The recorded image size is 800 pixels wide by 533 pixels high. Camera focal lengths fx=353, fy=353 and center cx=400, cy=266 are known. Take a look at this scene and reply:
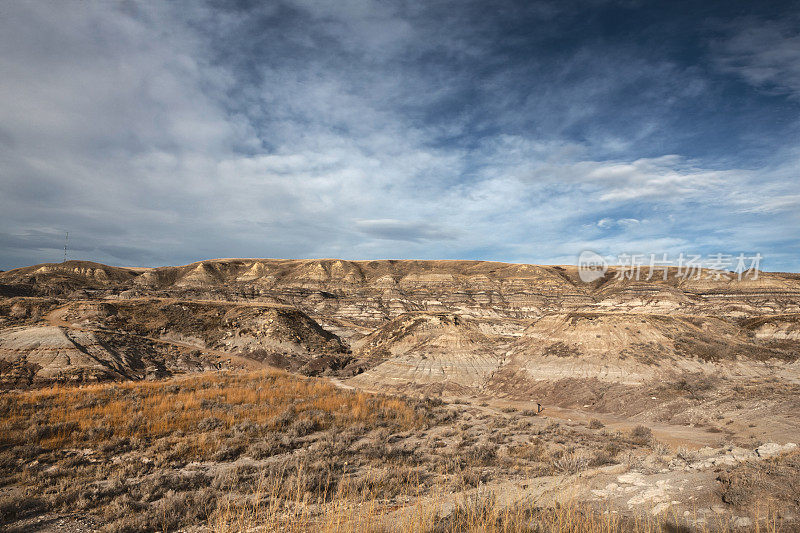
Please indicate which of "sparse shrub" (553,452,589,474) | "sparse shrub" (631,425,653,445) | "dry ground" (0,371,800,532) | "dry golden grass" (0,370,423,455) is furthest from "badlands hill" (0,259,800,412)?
"sparse shrub" (553,452,589,474)

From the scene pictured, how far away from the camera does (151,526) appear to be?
22.1 ft

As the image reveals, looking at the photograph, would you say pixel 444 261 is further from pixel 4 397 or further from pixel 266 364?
pixel 4 397

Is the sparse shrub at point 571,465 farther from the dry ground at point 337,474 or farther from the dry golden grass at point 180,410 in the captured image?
the dry golden grass at point 180,410

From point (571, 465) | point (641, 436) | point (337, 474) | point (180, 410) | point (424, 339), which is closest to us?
point (337, 474)

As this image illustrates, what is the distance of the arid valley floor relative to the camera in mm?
6773

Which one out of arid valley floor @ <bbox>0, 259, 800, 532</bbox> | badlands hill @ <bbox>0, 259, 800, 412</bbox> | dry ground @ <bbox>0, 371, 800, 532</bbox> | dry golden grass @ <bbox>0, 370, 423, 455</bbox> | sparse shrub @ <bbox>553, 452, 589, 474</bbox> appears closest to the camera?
dry ground @ <bbox>0, 371, 800, 532</bbox>

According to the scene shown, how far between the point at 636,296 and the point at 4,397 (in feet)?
289

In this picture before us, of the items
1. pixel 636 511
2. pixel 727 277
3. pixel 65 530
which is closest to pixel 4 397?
pixel 65 530

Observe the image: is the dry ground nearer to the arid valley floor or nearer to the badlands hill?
the arid valley floor

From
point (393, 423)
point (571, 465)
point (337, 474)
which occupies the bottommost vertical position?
point (393, 423)

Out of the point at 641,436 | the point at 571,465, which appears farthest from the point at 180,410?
the point at 641,436

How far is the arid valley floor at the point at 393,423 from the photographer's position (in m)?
6.77

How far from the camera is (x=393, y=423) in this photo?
16516 millimetres

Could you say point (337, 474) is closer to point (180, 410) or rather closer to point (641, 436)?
point (180, 410)
